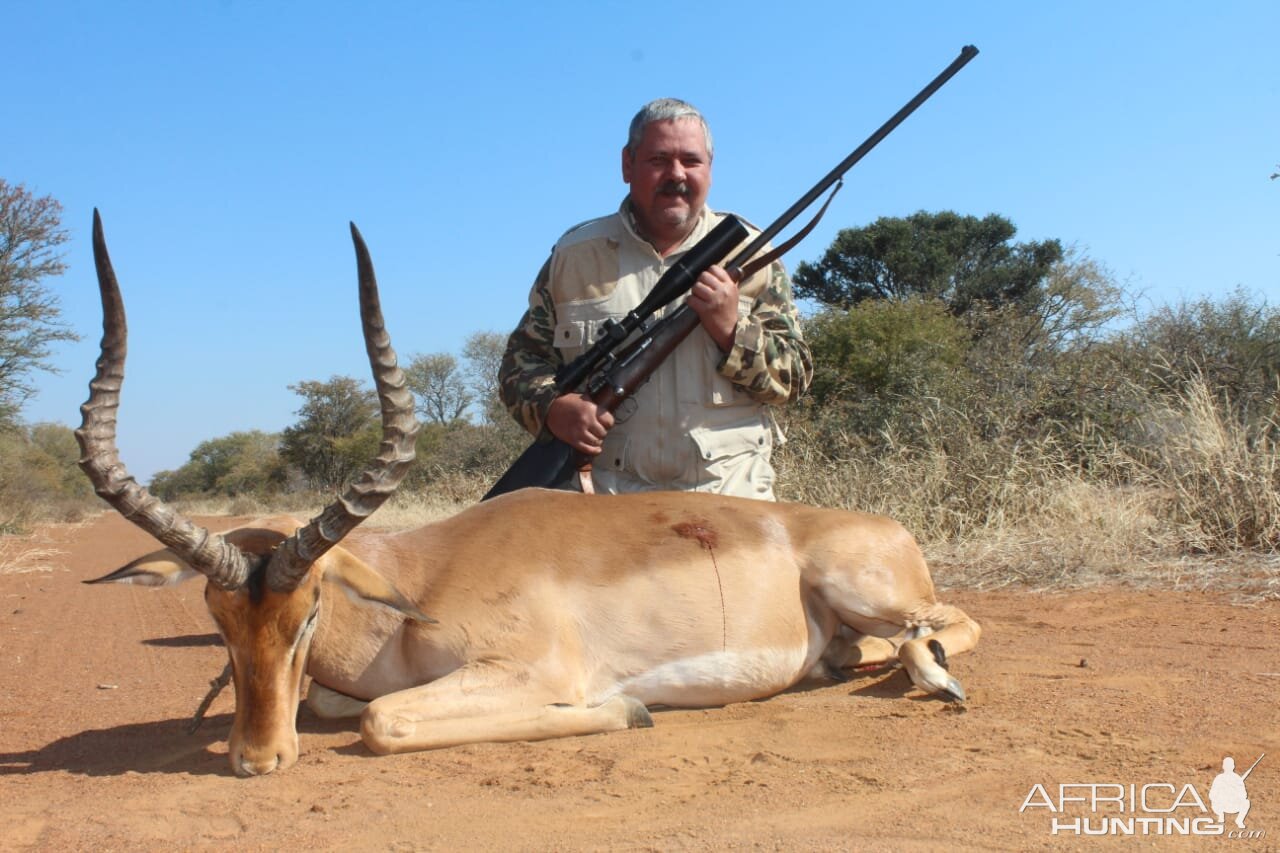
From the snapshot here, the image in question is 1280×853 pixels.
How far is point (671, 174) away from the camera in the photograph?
→ 6.36 metres

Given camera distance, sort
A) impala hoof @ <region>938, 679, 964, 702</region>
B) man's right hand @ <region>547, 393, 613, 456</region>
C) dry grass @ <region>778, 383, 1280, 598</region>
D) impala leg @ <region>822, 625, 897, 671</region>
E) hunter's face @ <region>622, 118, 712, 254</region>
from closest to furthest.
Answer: impala hoof @ <region>938, 679, 964, 702</region>
impala leg @ <region>822, 625, 897, 671</region>
man's right hand @ <region>547, 393, 613, 456</region>
hunter's face @ <region>622, 118, 712, 254</region>
dry grass @ <region>778, 383, 1280, 598</region>

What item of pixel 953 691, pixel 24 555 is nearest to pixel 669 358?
pixel 953 691

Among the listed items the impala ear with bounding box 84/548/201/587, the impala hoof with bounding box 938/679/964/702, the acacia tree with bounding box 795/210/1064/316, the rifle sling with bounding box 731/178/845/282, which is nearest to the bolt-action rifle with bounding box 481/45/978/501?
the rifle sling with bounding box 731/178/845/282

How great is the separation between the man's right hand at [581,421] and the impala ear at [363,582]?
5.88 ft

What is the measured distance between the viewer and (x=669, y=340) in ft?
19.9

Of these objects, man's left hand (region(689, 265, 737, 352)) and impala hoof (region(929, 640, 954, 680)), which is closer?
impala hoof (region(929, 640, 954, 680))

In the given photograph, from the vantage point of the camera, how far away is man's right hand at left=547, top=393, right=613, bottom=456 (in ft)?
19.9

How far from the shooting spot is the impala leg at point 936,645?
185 inches

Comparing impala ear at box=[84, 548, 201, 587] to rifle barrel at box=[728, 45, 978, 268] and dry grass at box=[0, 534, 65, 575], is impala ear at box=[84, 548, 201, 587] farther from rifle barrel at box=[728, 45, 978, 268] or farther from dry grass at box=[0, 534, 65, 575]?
dry grass at box=[0, 534, 65, 575]

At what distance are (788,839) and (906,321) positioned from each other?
15.3 metres

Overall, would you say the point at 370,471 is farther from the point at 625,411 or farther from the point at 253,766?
the point at 625,411

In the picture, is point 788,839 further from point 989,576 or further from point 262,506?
point 262,506

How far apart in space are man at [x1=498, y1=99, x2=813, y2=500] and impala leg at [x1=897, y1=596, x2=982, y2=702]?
1.44 meters

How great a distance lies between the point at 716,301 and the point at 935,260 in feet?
86.6
